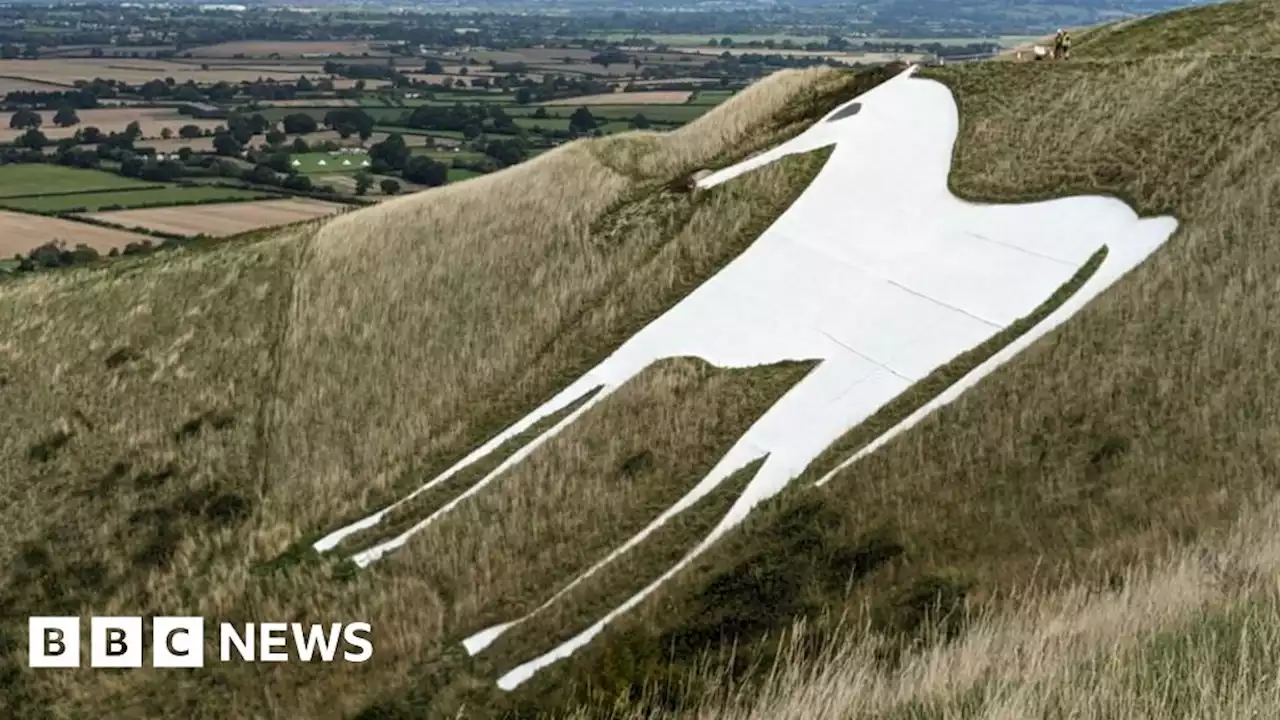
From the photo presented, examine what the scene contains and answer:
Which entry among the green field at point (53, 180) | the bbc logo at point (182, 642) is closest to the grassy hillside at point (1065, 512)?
the bbc logo at point (182, 642)

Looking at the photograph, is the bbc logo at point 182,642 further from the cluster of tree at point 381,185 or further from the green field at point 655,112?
the green field at point 655,112

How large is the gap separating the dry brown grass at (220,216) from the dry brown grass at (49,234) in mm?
2612

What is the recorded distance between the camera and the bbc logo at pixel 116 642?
73.8 feet

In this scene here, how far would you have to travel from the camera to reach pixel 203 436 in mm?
29422

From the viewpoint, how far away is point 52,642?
23.6 meters

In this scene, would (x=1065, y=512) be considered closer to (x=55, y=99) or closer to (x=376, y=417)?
(x=376, y=417)

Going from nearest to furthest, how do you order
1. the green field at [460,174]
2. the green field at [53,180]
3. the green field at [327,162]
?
1. the green field at [53,180]
2. the green field at [460,174]
3. the green field at [327,162]

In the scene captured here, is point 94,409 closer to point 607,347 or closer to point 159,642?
point 159,642

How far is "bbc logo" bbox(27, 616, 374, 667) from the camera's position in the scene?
2136 cm

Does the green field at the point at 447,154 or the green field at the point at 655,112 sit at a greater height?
the green field at the point at 655,112

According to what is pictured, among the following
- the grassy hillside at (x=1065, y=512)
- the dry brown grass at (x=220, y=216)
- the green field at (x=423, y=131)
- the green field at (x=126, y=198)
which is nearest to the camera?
the grassy hillside at (x=1065, y=512)

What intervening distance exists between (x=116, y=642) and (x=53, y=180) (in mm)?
98893

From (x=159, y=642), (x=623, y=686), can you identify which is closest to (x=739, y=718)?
(x=623, y=686)

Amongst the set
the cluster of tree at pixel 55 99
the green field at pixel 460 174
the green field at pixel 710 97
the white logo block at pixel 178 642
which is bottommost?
the cluster of tree at pixel 55 99
